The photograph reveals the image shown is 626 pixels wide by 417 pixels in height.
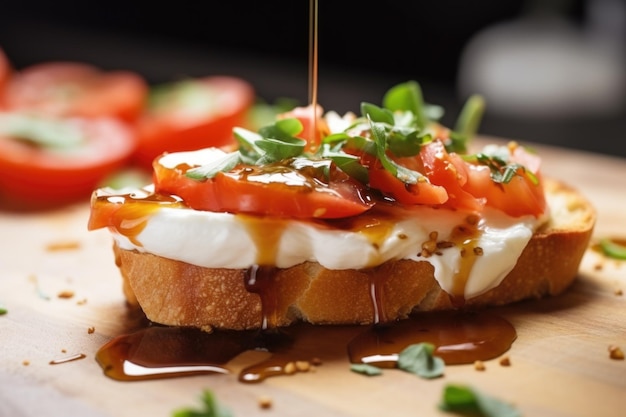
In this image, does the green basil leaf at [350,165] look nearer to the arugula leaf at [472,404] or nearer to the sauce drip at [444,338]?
Answer: the sauce drip at [444,338]

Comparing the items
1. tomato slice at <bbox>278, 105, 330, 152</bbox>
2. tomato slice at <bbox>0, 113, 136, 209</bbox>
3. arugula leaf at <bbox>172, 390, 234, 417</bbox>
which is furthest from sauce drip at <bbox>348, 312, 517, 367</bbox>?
tomato slice at <bbox>0, 113, 136, 209</bbox>

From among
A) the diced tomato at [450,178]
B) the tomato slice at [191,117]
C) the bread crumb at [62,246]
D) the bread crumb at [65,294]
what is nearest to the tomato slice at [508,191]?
the diced tomato at [450,178]

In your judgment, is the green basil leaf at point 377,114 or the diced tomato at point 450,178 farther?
the green basil leaf at point 377,114

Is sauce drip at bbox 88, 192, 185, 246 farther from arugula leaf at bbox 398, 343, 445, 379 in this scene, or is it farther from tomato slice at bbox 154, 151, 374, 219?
arugula leaf at bbox 398, 343, 445, 379

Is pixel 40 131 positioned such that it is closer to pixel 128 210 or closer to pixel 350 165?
pixel 128 210

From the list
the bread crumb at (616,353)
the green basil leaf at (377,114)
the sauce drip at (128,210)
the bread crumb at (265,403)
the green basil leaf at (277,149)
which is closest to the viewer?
the bread crumb at (265,403)
